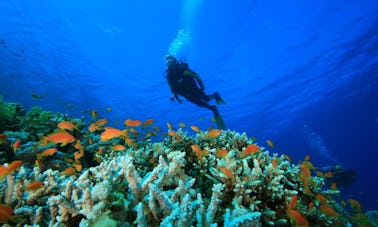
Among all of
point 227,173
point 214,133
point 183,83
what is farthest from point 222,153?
point 183,83

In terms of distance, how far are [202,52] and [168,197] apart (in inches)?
897

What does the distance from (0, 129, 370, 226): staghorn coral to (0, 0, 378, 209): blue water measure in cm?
966

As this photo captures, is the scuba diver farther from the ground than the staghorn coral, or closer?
farther from the ground

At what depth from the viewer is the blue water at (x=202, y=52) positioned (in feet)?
62.8

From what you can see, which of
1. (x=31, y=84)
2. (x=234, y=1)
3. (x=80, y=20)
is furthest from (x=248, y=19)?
(x=31, y=84)

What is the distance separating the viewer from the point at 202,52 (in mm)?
23781

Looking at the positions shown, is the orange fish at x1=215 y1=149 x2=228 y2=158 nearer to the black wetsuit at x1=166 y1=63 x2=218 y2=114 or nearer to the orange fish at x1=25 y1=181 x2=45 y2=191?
the orange fish at x1=25 y1=181 x2=45 y2=191

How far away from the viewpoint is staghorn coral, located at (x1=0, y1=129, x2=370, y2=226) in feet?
6.50

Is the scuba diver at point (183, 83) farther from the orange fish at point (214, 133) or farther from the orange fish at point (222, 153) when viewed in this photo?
the orange fish at point (222, 153)

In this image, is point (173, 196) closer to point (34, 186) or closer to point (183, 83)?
point (34, 186)

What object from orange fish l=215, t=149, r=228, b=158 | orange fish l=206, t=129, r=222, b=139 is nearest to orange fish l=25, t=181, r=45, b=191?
orange fish l=215, t=149, r=228, b=158

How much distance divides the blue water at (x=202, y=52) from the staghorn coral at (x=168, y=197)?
31.7ft

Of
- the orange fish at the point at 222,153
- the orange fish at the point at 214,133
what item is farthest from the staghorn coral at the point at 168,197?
the orange fish at the point at 214,133

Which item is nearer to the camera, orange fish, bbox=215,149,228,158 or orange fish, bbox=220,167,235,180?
orange fish, bbox=220,167,235,180
